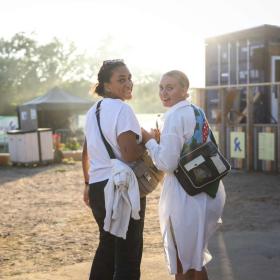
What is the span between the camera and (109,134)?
299 cm

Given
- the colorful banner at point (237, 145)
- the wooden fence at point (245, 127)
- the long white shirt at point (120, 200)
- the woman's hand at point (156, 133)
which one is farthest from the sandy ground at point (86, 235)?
the woman's hand at point (156, 133)

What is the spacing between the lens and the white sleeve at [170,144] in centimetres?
299

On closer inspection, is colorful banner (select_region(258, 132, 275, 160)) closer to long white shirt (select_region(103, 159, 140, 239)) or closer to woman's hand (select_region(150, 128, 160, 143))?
woman's hand (select_region(150, 128, 160, 143))

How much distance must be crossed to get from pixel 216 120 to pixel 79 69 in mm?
46137

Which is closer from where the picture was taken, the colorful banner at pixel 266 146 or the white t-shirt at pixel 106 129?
the white t-shirt at pixel 106 129

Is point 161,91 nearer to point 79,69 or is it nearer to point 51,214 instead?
point 51,214

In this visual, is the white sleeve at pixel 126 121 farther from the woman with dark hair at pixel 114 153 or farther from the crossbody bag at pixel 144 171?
the crossbody bag at pixel 144 171

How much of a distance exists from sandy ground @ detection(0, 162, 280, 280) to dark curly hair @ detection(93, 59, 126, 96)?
6.20 feet

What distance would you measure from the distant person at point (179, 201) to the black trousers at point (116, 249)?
0.20 meters

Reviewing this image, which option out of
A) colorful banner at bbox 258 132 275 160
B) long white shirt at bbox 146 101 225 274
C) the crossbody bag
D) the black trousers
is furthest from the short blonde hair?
colorful banner at bbox 258 132 275 160

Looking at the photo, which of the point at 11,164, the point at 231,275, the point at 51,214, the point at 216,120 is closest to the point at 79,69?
the point at 11,164

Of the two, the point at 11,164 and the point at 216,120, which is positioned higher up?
the point at 216,120

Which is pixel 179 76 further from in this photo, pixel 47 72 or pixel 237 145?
pixel 47 72

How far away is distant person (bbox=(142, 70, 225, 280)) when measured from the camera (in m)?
3.02
